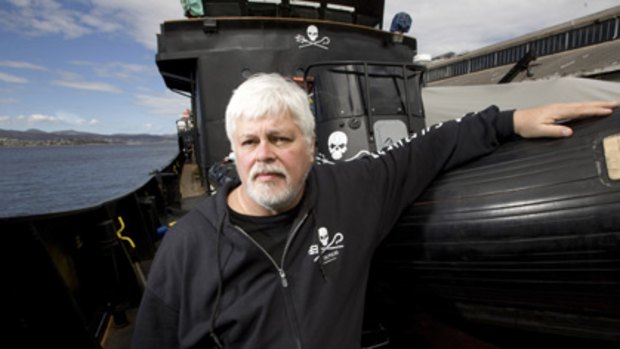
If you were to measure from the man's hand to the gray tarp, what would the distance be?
4.72 metres

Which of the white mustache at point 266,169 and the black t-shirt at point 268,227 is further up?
the white mustache at point 266,169

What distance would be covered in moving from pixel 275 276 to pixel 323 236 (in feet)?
0.81

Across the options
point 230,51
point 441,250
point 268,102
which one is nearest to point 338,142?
point 441,250

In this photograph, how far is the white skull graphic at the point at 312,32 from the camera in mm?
4965

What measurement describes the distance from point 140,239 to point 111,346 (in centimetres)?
160

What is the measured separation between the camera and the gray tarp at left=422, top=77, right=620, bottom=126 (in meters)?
5.82

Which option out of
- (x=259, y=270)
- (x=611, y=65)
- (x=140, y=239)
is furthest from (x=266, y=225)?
(x=611, y=65)

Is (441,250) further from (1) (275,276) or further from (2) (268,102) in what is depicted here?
(2) (268,102)

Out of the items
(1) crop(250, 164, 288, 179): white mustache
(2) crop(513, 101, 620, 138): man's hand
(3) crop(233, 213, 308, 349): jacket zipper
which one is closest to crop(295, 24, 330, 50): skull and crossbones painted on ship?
(2) crop(513, 101, 620, 138): man's hand

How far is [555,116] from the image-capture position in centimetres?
147

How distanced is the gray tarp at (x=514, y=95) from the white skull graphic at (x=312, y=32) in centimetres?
249

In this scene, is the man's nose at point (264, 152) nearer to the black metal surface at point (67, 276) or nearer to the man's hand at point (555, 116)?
the man's hand at point (555, 116)

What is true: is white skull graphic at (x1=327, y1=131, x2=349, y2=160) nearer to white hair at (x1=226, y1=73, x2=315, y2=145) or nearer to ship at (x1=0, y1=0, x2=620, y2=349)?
ship at (x1=0, y1=0, x2=620, y2=349)

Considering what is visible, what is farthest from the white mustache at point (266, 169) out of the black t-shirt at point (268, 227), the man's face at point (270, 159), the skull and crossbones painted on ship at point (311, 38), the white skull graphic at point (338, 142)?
the skull and crossbones painted on ship at point (311, 38)
